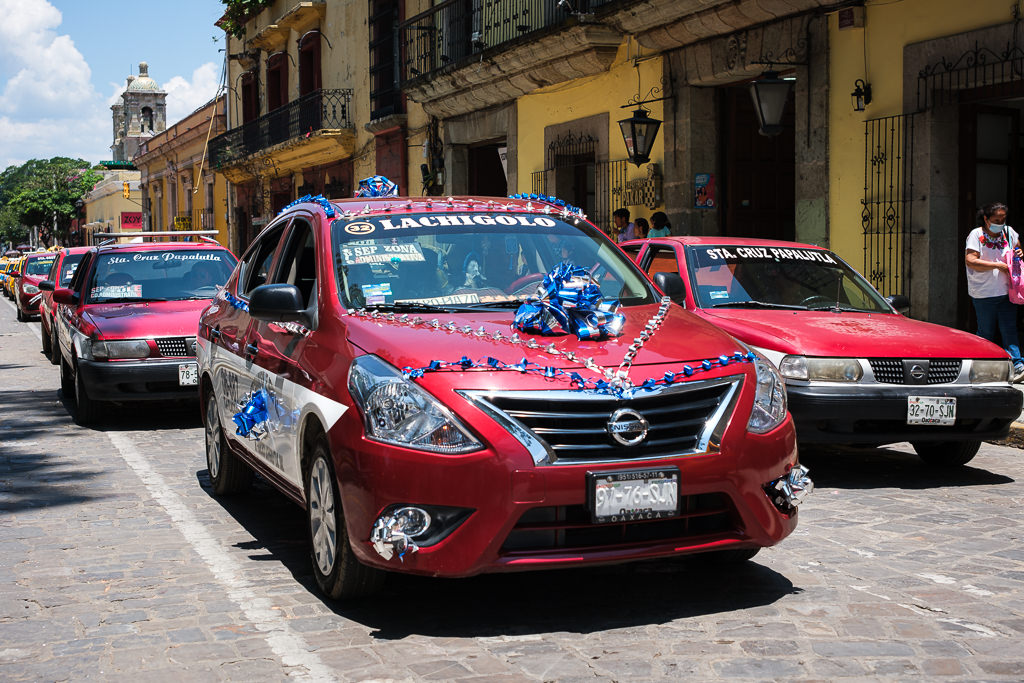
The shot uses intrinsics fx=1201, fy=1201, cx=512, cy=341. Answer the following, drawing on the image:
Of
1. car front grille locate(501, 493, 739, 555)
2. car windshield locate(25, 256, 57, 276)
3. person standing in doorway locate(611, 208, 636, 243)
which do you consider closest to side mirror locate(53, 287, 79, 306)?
person standing in doorway locate(611, 208, 636, 243)

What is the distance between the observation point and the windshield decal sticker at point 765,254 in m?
8.82

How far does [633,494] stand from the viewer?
4254 mm

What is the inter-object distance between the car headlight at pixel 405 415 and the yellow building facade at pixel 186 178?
34.7 metres

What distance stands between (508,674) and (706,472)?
1.04 metres

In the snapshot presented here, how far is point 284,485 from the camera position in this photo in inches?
217

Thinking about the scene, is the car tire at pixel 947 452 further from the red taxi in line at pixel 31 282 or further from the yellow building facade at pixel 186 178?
the yellow building facade at pixel 186 178

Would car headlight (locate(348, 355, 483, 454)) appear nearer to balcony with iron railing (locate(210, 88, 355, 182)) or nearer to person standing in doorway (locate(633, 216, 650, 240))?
person standing in doorway (locate(633, 216, 650, 240))

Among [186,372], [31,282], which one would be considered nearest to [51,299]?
[186,372]

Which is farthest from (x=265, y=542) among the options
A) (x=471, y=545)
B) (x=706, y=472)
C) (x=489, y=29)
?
(x=489, y=29)

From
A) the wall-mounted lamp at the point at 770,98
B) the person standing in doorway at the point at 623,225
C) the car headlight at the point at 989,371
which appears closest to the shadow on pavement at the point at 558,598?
the car headlight at the point at 989,371

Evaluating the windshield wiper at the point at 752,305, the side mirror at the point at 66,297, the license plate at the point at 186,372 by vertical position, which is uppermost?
the side mirror at the point at 66,297

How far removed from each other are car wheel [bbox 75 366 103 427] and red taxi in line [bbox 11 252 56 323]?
16897 mm

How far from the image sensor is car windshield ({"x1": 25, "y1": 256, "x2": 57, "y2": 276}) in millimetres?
28906

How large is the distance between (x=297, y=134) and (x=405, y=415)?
25984mm
